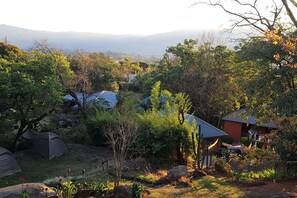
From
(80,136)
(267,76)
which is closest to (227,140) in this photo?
(80,136)

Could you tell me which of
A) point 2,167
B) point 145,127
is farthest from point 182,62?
point 2,167

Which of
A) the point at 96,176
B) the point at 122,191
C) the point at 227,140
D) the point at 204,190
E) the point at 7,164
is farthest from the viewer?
the point at 227,140

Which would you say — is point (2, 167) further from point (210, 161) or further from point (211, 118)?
point (211, 118)

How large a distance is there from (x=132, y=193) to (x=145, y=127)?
7.56m

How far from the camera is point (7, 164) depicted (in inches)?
642

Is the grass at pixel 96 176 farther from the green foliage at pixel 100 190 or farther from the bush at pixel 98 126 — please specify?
the bush at pixel 98 126

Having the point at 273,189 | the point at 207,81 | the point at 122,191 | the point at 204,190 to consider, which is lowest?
the point at 204,190

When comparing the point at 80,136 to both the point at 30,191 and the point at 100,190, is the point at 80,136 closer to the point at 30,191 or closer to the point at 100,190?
the point at 100,190

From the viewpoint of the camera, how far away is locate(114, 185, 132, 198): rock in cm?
1029

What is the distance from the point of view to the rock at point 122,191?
10289 mm

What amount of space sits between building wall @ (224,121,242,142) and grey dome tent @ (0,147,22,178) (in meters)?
17.3

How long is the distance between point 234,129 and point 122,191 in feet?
64.1

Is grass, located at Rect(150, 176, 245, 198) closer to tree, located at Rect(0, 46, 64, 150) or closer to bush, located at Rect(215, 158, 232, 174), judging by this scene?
bush, located at Rect(215, 158, 232, 174)

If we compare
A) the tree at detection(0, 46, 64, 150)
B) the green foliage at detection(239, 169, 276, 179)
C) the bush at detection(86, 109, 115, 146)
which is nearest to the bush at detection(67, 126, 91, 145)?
the bush at detection(86, 109, 115, 146)
